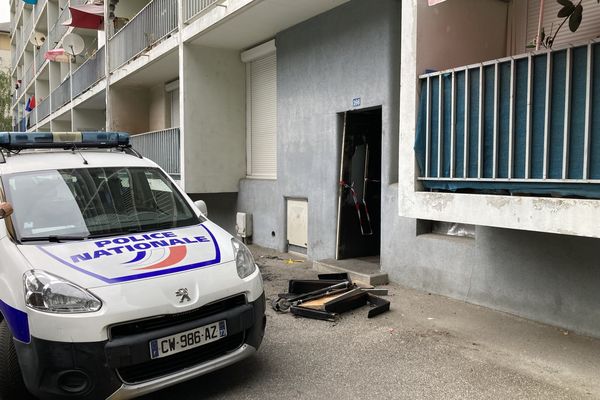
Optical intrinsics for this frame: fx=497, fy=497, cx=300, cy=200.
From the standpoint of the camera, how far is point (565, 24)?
5645 mm

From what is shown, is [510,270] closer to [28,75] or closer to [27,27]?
[28,75]

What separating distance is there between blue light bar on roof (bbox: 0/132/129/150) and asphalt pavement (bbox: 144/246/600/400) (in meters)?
2.53

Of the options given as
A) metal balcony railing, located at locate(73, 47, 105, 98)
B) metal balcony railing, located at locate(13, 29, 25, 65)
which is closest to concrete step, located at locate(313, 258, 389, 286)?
metal balcony railing, located at locate(73, 47, 105, 98)

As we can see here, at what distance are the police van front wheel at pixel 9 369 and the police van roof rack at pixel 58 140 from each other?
1.98 metres

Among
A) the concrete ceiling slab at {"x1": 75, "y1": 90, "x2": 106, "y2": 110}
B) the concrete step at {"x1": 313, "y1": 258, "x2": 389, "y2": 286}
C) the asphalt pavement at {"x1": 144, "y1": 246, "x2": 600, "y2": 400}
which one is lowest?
the asphalt pavement at {"x1": 144, "y1": 246, "x2": 600, "y2": 400}

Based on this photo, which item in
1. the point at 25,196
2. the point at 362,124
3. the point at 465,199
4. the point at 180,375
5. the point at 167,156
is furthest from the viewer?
the point at 167,156

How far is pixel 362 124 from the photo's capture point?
26.1 feet

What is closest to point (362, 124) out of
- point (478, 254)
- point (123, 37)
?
point (478, 254)

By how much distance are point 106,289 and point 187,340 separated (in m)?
0.62

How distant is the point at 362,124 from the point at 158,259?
5138 millimetres

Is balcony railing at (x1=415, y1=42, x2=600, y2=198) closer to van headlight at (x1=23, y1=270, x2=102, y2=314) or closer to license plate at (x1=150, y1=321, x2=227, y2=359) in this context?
license plate at (x1=150, y1=321, x2=227, y2=359)

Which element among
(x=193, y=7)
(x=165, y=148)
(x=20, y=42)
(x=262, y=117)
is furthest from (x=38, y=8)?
(x=262, y=117)

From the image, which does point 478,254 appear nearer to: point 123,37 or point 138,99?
point 123,37

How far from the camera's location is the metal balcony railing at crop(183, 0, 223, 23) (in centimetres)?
920
